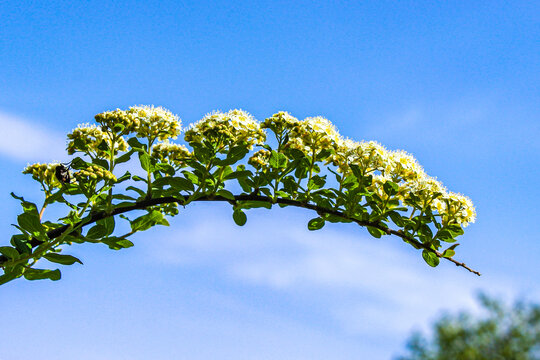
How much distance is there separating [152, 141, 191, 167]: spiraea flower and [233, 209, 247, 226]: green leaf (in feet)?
1.97

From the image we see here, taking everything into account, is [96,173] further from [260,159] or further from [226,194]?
[260,159]

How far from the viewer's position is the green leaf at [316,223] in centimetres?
440

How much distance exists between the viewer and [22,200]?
425 centimetres

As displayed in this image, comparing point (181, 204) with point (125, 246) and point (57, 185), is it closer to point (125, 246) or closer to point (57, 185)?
point (125, 246)

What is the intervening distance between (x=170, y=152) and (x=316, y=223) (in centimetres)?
135

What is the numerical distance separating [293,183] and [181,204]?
89 cm

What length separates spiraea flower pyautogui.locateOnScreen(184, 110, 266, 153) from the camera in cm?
397

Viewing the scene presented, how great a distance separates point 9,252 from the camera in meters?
3.95

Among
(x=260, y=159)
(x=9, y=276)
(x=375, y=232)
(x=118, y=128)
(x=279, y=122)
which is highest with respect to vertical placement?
(x=279, y=122)

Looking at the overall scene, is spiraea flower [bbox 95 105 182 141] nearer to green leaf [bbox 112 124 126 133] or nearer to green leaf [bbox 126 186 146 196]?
green leaf [bbox 112 124 126 133]

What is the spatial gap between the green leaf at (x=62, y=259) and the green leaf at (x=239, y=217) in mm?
1237

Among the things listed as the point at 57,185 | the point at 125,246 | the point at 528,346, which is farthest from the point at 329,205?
the point at 528,346

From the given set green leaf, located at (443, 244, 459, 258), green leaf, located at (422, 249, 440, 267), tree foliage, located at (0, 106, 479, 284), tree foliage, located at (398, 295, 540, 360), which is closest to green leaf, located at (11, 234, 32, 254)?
tree foliage, located at (0, 106, 479, 284)

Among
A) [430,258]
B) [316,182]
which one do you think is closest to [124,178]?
[316,182]
